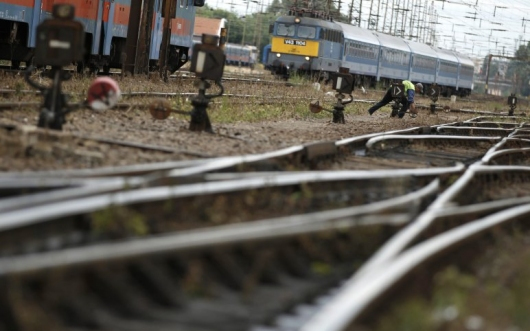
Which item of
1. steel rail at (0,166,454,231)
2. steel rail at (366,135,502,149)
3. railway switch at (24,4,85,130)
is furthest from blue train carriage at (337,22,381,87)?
steel rail at (0,166,454,231)

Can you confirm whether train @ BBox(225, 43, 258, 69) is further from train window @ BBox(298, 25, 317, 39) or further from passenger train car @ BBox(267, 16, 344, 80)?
train window @ BBox(298, 25, 317, 39)

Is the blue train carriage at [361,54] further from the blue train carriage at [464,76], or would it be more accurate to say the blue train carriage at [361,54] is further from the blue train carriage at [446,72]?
the blue train carriage at [464,76]

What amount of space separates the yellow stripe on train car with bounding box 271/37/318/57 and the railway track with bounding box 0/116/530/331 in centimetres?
3421

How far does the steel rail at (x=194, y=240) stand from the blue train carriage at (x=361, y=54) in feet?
126

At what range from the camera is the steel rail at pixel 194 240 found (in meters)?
3.54

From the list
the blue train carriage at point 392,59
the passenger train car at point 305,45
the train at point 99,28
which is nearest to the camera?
the train at point 99,28

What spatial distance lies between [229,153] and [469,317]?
587cm

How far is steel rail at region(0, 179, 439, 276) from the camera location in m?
3.54

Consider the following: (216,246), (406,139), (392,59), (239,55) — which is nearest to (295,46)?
(392,59)

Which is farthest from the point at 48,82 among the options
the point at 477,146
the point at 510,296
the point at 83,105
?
the point at 510,296

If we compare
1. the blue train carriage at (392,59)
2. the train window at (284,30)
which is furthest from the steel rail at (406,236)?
the blue train carriage at (392,59)

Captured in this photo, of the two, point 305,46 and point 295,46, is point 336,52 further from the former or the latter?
point 295,46

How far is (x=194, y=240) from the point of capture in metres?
4.21

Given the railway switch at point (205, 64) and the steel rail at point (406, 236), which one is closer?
the steel rail at point (406, 236)
